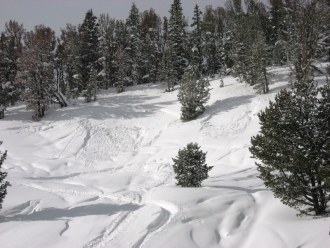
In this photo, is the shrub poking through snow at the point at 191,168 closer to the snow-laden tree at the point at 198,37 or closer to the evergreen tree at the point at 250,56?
the evergreen tree at the point at 250,56

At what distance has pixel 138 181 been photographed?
15.7 meters

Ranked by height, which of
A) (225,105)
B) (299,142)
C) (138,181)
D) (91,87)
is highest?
(91,87)

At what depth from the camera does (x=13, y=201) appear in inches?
453

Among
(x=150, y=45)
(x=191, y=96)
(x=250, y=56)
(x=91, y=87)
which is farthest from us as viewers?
(x=150, y=45)

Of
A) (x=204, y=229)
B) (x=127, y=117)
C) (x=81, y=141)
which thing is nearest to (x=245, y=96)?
(x=127, y=117)

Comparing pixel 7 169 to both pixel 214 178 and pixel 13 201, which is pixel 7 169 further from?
pixel 214 178

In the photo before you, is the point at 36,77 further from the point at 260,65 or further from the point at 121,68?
the point at 260,65

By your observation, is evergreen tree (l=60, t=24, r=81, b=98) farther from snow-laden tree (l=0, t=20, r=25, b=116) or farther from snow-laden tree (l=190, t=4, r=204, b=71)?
snow-laden tree (l=190, t=4, r=204, b=71)

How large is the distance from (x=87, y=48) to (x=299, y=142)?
3749 cm

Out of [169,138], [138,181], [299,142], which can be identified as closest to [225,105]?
[169,138]

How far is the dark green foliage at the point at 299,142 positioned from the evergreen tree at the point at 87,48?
32864 mm

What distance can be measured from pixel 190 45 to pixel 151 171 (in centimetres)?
2980

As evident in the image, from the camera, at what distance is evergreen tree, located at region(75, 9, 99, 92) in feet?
128

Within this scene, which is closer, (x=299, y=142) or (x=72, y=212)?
(x=299, y=142)
